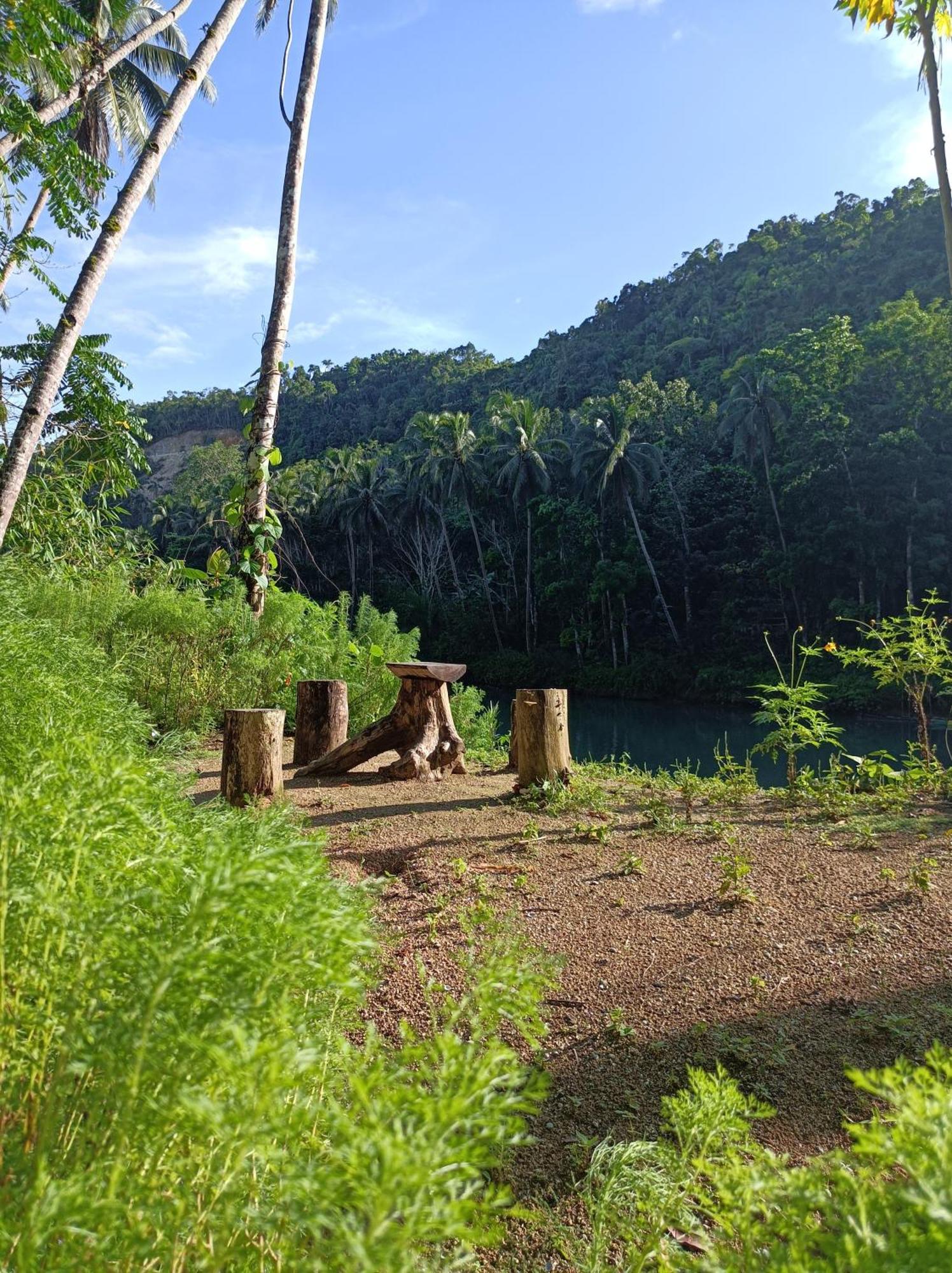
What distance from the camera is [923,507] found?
26500 millimetres

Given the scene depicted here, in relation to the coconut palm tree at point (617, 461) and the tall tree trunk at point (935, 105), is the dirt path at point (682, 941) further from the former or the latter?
the coconut palm tree at point (617, 461)

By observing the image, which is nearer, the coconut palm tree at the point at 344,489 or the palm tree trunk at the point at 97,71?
the palm tree trunk at the point at 97,71

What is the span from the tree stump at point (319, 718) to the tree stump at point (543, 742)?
185 centimetres

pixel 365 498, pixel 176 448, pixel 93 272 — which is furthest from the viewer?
pixel 176 448

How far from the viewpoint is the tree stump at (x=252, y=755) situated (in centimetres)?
480

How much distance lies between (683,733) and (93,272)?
18.9 meters

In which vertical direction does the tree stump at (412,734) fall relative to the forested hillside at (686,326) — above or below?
below

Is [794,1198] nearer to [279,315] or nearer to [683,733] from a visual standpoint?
[279,315]

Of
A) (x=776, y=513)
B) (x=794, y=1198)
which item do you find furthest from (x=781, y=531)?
(x=794, y=1198)

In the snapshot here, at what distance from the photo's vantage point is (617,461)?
33.9m

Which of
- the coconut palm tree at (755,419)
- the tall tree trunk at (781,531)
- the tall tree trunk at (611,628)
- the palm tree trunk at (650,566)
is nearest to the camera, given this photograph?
the tall tree trunk at (781,531)

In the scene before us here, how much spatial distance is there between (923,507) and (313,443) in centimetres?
4271

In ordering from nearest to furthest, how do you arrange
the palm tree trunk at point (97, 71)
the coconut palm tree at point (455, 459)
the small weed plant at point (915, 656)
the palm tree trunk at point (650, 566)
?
the small weed plant at point (915, 656)
the palm tree trunk at point (97, 71)
the palm tree trunk at point (650, 566)
the coconut palm tree at point (455, 459)

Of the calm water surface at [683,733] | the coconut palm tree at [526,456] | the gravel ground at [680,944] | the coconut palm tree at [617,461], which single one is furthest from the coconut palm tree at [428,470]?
the gravel ground at [680,944]
